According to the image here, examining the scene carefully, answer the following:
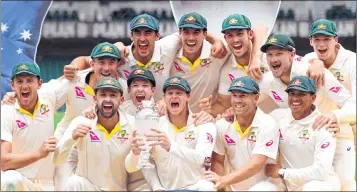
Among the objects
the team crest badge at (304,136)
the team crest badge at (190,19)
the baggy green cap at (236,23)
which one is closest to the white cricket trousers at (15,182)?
the team crest badge at (190,19)

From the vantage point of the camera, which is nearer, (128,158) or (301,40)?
(128,158)

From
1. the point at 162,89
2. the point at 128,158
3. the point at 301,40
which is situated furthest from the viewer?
the point at 301,40

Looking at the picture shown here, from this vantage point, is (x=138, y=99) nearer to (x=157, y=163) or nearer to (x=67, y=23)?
(x=157, y=163)

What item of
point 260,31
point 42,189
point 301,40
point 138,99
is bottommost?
point 42,189

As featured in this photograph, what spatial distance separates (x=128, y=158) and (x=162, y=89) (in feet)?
2.31

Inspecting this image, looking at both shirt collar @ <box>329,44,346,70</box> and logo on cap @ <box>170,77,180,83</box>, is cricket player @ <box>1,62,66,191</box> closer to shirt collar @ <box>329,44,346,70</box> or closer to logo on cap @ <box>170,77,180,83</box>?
logo on cap @ <box>170,77,180,83</box>

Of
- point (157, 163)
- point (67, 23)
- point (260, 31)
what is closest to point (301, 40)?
point (67, 23)

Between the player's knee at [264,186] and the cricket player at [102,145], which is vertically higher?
the cricket player at [102,145]

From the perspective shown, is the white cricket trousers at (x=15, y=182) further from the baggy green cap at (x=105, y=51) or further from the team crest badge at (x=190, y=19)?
the team crest badge at (x=190, y=19)

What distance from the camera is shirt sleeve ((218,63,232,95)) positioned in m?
7.29

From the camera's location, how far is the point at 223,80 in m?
7.32

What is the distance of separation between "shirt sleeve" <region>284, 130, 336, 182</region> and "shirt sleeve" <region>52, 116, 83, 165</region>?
1.60m

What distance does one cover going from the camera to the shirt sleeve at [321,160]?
676 centimetres

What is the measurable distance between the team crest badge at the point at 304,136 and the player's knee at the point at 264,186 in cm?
40
